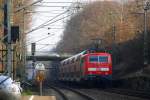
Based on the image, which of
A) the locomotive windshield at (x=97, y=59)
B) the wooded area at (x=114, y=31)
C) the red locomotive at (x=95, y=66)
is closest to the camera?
the red locomotive at (x=95, y=66)

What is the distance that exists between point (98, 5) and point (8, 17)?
285 feet

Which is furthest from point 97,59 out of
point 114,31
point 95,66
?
point 114,31

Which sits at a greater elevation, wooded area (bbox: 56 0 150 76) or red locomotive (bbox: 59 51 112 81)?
wooded area (bbox: 56 0 150 76)

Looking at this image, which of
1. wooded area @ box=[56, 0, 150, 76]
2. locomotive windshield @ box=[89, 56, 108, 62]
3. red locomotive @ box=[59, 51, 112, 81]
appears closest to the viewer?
red locomotive @ box=[59, 51, 112, 81]

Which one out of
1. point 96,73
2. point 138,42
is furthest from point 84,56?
point 138,42

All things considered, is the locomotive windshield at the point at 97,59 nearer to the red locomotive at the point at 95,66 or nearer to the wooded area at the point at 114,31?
the red locomotive at the point at 95,66

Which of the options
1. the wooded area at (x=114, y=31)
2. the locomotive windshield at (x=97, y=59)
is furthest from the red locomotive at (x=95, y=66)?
the wooded area at (x=114, y=31)

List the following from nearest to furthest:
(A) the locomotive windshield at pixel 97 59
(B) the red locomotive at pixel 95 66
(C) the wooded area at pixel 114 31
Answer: (B) the red locomotive at pixel 95 66 < (A) the locomotive windshield at pixel 97 59 < (C) the wooded area at pixel 114 31

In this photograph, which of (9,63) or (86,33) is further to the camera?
(86,33)

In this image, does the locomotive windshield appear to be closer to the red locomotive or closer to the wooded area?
the red locomotive

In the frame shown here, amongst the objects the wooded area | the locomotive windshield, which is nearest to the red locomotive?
the locomotive windshield

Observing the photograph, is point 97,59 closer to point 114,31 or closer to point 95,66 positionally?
point 95,66

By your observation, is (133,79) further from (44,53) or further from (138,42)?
(44,53)

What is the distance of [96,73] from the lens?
5544cm
